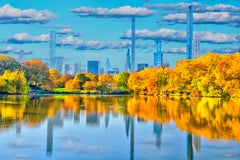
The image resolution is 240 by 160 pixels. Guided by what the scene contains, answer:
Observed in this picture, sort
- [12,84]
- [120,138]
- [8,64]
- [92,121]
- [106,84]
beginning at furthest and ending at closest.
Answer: [106,84] < [8,64] < [12,84] < [92,121] < [120,138]

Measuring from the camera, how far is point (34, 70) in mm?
93062

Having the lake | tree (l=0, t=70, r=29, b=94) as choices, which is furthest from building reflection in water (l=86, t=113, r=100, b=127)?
tree (l=0, t=70, r=29, b=94)

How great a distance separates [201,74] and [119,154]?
5606 cm

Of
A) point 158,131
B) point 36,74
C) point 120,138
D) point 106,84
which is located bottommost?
point 120,138

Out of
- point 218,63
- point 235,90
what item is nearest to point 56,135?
point 235,90

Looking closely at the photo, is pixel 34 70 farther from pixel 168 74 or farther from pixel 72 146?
pixel 72 146

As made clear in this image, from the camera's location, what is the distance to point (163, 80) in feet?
266

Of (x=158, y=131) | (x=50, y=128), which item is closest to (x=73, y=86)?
(x=50, y=128)

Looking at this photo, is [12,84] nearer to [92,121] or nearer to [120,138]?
[92,121]

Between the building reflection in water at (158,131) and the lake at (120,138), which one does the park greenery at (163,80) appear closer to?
the lake at (120,138)

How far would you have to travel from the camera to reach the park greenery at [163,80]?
2533 inches

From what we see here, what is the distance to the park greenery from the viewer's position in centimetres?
6434

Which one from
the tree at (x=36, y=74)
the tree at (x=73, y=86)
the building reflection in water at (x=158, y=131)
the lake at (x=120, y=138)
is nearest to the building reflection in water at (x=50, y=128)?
the lake at (x=120, y=138)

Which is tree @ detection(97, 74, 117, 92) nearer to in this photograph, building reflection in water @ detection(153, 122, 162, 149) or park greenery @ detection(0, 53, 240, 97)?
park greenery @ detection(0, 53, 240, 97)
